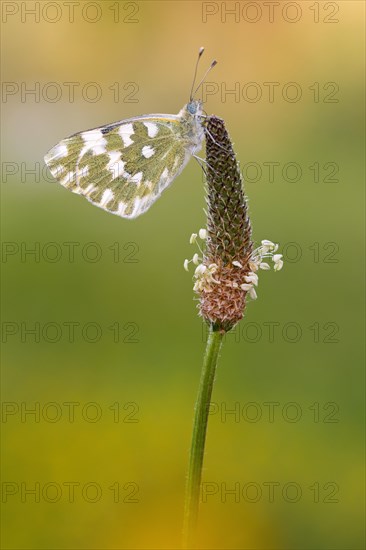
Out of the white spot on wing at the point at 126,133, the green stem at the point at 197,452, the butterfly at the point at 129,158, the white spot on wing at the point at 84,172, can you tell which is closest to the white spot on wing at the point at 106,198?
the butterfly at the point at 129,158

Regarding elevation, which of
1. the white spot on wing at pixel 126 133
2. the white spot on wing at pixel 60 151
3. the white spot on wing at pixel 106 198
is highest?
the white spot on wing at pixel 126 133

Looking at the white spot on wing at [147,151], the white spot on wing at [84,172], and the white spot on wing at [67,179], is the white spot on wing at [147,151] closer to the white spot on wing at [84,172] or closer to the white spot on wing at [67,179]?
the white spot on wing at [84,172]

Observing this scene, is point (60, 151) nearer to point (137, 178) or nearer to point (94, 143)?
point (94, 143)

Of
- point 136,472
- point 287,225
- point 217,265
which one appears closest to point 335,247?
point 287,225

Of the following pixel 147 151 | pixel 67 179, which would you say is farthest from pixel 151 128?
pixel 67 179

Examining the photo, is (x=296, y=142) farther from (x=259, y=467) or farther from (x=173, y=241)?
(x=259, y=467)

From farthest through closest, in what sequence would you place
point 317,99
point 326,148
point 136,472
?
point 317,99 < point 326,148 < point 136,472

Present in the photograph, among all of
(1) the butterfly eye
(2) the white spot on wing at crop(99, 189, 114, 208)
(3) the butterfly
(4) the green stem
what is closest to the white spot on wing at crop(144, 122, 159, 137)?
(3) the butterfly
